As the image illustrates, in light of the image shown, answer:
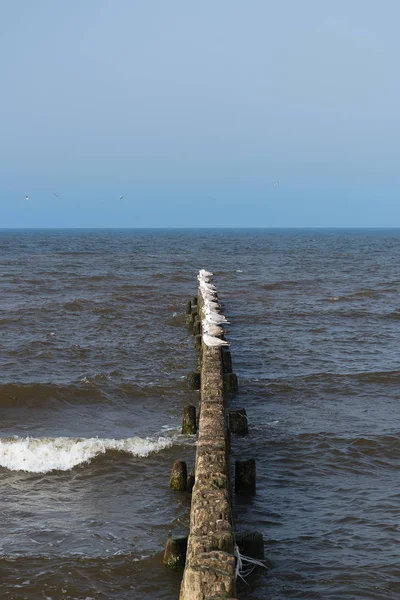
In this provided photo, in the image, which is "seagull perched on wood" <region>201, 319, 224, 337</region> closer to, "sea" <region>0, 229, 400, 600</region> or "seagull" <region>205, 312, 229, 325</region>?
"seagull" <region>205, 312, 229, 325</region>

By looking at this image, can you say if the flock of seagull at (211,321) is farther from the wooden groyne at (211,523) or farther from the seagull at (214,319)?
the wooden groyne at (211,523)

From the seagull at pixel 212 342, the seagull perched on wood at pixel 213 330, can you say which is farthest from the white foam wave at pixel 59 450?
the seagull perched on wood at pixel 213 330

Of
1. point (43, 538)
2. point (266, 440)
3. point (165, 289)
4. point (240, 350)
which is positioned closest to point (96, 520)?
point (43, 538)

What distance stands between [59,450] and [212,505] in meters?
4.75

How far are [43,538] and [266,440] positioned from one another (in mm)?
4481

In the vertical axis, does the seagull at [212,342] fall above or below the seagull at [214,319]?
below

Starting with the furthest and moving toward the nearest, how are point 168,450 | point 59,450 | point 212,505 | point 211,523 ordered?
point 168,450
point 59,450
point 212,505
point 211,523

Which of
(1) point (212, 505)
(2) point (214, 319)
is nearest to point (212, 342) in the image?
(2) point (214, 319)

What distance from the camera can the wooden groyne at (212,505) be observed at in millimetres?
5035

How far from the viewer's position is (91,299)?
29.1 meters

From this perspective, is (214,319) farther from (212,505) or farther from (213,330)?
(212,505)

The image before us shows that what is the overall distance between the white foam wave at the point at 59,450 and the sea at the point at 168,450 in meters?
0.03

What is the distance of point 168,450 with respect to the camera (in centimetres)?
1064

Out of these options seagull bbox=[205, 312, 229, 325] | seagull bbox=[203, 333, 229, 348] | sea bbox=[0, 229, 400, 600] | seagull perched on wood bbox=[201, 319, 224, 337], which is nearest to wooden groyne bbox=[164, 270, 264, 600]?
seagull bbox=[203, 333, 229, 348]
